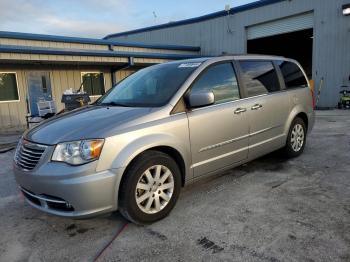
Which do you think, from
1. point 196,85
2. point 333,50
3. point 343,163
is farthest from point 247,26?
point 196,85

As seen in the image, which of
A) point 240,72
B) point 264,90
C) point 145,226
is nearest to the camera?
point 145,226

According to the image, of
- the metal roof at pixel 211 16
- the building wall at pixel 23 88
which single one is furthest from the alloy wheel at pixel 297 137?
the metal roof at pixel 211 16

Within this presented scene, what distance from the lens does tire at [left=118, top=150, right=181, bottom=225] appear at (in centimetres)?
296

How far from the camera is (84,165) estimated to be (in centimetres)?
275

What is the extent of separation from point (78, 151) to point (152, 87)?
1404mm

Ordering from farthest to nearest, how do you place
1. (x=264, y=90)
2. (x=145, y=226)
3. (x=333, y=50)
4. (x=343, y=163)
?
(x=333, y=50) → (x=343, y=163) → (x=264, y=90) → (x=145, y=226)

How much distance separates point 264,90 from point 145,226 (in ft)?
8.42

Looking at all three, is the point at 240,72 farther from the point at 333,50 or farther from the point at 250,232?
the point at 333,50

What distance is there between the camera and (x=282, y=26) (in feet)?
49.0

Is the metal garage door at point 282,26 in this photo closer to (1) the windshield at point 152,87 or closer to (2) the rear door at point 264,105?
(2) the rear door at point 264,105

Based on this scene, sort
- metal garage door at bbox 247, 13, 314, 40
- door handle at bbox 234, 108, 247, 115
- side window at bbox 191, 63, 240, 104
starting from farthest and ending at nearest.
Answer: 1. metal garage door at bbox 247, 13, 314, 40
2. door handle at bbox 234, 108, 247, 115
3. side window at bbox 191, 63, 240, 104

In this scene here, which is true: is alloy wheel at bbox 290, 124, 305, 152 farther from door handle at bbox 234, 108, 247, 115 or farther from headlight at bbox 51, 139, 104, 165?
headlight at bbox 51, 139, 104, 165

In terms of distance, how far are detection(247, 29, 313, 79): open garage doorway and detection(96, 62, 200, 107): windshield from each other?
15579mm

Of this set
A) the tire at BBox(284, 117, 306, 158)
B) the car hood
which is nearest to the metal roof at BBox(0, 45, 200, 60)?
the tire at BBox(284, 117, 306, 158)
